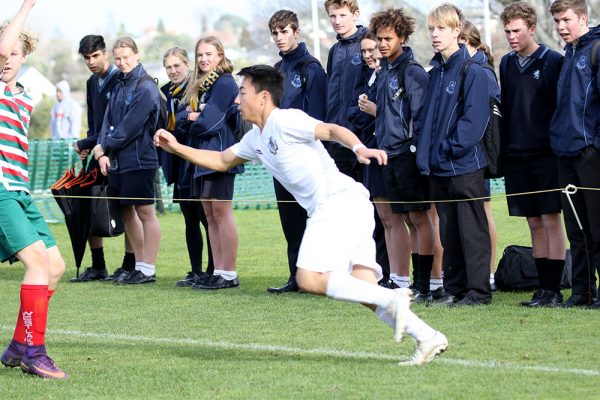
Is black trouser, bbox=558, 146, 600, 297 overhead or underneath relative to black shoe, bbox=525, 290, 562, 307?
overhead

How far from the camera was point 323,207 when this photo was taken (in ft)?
25.6

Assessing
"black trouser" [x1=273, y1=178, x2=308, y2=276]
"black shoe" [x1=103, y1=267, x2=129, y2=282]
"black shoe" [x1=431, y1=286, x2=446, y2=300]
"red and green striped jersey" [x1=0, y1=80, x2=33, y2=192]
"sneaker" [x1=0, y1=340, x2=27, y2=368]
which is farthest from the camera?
"black shoe" [x1=103, y1=267, x2=129, y2=282]

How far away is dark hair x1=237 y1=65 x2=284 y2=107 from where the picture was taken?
8031 mm

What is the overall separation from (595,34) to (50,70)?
285 feet

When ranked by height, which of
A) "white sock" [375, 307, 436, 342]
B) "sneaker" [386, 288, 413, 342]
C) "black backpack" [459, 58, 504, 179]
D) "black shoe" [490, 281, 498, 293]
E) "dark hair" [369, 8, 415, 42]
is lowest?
"black shoe" [490, 281, 498, 293]

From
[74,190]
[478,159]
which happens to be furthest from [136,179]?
[478,159]

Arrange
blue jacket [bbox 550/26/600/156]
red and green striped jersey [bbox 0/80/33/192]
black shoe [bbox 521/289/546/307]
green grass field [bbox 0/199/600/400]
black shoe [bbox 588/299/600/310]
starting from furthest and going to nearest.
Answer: black shoe [bbox 521/289/546/307], black shoe [bbox 588/299/600/310], blue jacket [bbox 550/26/600/156], red and green striped jersey [bbox 0/80/33/192], green grass field [bbox 0/199/600/400]

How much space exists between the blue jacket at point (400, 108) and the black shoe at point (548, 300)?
164 centimetres

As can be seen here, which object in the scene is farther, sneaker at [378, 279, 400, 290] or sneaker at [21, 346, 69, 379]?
sneaker at [378, 279, 400, 290]

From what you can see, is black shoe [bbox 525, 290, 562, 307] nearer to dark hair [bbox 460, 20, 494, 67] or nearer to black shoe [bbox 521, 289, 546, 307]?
black shoe [bbox 521, 289, 546, 307]

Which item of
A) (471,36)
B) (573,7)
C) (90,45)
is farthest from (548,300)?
(90,45)

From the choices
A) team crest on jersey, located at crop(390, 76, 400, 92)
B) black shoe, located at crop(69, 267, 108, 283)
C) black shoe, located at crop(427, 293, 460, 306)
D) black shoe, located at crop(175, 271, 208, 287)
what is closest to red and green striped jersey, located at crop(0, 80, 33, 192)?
team crest on jersey, located at crop(390, 76, 400, 92)

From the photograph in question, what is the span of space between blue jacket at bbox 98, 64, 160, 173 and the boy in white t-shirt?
4.55 meters

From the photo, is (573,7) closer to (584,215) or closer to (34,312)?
(584,215)
